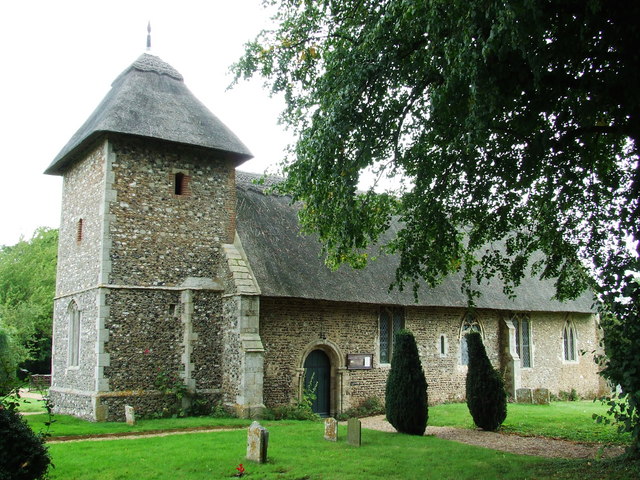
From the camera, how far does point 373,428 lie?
16.5 metres

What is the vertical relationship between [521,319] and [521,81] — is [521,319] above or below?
below

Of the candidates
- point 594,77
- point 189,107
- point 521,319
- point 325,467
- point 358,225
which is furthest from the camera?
point 521,319

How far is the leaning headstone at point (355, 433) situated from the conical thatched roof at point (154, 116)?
944 cm

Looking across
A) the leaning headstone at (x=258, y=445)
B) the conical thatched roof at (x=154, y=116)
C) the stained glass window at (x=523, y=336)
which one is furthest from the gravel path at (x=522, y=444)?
the stained glass window at (x=523, y=336)

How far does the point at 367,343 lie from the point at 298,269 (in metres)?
3.53

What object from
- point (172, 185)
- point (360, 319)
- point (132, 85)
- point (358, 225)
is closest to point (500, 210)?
point (358, 225)

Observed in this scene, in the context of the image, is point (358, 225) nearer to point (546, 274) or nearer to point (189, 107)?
point (546, 274)

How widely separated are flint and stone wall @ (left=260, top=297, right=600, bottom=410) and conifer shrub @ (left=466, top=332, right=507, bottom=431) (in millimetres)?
4968

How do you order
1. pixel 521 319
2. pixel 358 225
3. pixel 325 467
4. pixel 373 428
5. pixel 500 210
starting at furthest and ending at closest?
pixel 521 319 → pixel 373 428 → pixel 500 210 → pixel 358 225 → pixel 325 467

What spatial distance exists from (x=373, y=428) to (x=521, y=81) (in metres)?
9.98

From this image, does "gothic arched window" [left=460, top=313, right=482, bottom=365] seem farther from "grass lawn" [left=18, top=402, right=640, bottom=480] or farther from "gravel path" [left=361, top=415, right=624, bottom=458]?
"grass lawn" [left=18, top=402, right=640, bottom=480]

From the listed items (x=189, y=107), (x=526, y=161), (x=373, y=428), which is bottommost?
(x=373, y=428)

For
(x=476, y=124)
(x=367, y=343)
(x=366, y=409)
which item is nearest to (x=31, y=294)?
(x=367, y=343)

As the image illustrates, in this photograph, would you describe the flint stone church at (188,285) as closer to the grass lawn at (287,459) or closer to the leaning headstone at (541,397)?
the grass lawn at (287,459)
